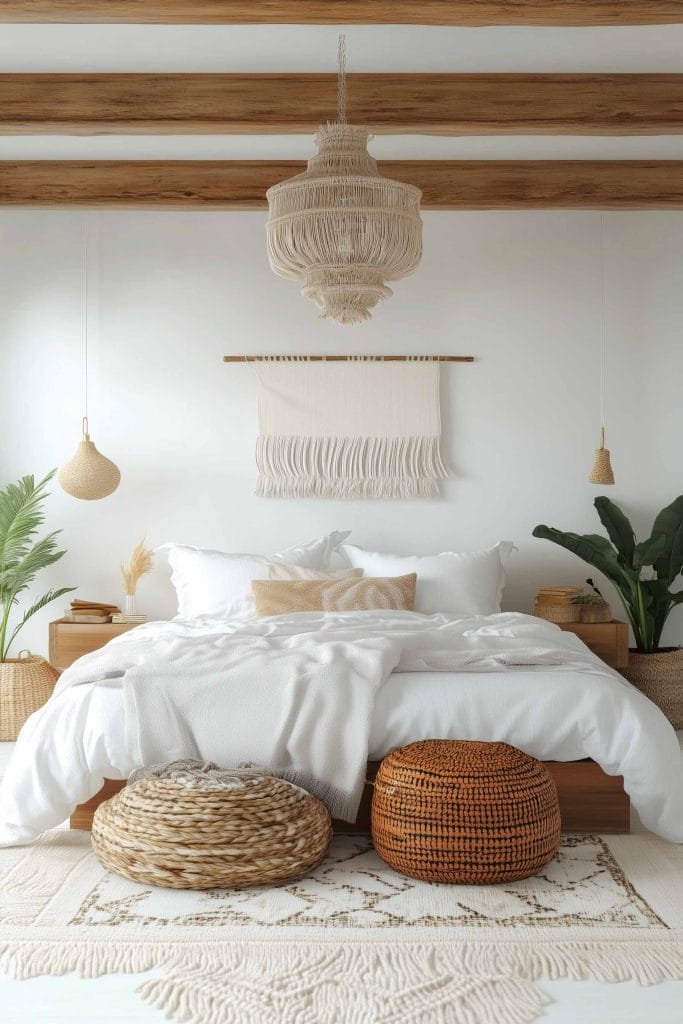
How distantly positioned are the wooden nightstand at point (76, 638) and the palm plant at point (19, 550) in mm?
227

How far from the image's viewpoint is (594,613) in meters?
5.62

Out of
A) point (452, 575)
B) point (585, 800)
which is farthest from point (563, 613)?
point (585, 800)

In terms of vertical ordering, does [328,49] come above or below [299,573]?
above

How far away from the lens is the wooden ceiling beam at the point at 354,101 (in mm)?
4441

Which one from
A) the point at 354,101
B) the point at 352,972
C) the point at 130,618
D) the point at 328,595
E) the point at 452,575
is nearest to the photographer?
the point at 352,972

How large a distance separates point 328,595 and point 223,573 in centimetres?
65

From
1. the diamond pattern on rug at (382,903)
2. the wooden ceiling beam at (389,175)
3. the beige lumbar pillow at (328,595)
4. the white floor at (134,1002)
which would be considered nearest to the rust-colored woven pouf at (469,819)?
the diamond pattern on rug at (382,903)

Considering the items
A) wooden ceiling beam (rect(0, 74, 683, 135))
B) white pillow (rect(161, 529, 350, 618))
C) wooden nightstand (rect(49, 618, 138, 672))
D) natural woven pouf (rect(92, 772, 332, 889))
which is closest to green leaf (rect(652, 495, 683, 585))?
white pillow (rect(161, 529, 350, 618))

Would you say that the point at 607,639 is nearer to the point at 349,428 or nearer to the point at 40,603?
the point at 349,428

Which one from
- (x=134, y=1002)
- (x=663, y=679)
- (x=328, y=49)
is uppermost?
(x=328, y=49)

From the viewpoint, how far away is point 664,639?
612 cm

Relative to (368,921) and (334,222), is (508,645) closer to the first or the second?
(368,921)

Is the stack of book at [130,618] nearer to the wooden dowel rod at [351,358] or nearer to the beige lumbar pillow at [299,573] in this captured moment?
the beige lumbar pillow at [299,573]

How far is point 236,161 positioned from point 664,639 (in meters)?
3.62
